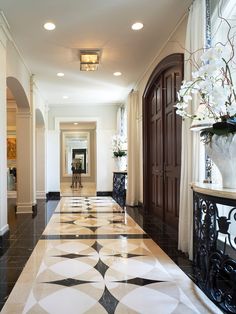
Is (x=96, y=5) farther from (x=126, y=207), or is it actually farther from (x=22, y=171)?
(x=126, y=207)

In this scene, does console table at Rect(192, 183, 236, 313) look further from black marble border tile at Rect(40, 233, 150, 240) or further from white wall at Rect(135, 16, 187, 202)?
white wall at Rect(135, 16, 187, 202)

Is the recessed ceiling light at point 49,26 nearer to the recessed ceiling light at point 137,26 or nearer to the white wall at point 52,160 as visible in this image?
the recessed ceiling light at point 137,26

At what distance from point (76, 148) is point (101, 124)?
5.56 m

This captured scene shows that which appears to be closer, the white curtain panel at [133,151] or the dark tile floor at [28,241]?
the dark tile floor at [28,241]

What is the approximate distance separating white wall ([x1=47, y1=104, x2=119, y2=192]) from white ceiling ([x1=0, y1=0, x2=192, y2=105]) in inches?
127

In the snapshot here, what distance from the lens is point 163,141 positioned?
19.0 ft

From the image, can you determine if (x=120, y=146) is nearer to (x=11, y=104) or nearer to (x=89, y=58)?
(x=11, y=104)

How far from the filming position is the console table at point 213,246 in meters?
2.13

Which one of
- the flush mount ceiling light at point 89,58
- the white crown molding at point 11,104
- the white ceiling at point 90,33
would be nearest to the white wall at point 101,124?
the white crown molding at point 11,104

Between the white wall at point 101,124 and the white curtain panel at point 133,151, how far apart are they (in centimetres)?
277

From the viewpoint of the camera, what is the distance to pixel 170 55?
490 centimetres

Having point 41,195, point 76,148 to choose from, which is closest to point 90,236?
point 41,195

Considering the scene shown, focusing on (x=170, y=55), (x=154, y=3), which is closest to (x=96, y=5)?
(x=154, y=3)

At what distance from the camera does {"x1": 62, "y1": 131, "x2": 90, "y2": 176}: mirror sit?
1605cm
